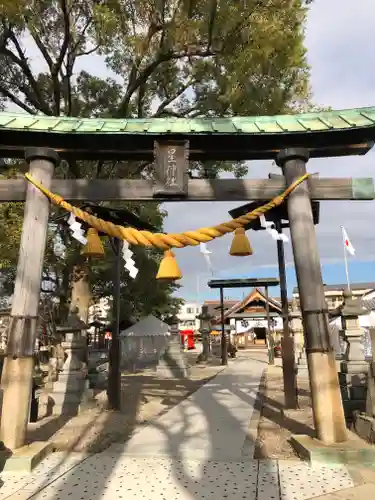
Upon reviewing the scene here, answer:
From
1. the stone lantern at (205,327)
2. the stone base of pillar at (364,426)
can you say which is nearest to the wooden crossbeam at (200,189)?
the stone base of pillar at (364,426)

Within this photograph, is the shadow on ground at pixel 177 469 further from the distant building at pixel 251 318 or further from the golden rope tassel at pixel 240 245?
the distant building at pixel 251 318

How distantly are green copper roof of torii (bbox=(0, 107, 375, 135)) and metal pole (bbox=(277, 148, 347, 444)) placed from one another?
45 centimetres

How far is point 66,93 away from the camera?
14391 millimetres

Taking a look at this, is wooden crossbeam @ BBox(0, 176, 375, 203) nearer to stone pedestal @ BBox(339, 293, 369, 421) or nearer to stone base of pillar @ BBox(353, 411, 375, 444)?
stone base of pillar @ BBox(353, 411, 375, 444)

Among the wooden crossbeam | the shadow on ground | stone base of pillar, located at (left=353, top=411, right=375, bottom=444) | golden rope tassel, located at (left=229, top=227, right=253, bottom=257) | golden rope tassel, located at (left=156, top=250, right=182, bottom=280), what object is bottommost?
the shadow on ground

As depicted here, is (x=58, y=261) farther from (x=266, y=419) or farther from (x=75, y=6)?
(x=266, y=419)

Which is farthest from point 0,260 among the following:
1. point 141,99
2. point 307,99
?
point 307,99

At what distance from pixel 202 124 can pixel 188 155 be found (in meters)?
0.57

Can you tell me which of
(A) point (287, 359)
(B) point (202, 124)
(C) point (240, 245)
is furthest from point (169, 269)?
(A) point (287, 359)

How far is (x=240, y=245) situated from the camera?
602 cm

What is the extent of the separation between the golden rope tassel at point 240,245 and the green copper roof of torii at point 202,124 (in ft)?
5.07

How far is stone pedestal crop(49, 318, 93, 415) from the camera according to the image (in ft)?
28.2

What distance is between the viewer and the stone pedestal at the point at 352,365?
7.19 metres

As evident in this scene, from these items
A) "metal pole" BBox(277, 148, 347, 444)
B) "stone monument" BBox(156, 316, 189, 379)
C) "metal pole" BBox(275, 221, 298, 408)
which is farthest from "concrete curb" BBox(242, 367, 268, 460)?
"stone monument" BBox(156, 316, 189, 379)
